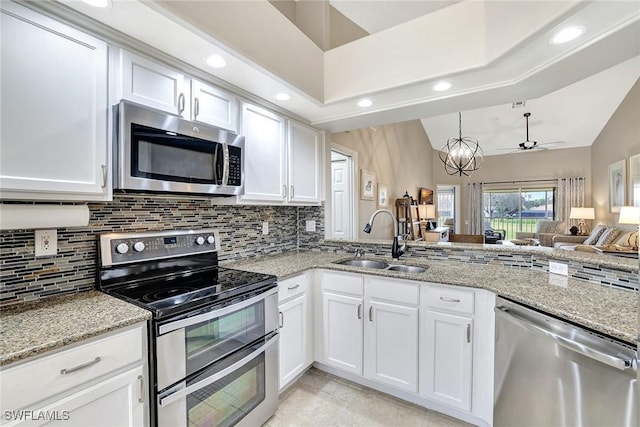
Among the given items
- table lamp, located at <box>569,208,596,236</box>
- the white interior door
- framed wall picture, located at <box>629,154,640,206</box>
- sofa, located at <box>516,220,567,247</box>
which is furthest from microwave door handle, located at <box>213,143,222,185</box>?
table lamp, located at <box>569,208,596,236</box>

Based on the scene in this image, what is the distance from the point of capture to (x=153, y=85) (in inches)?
62.5

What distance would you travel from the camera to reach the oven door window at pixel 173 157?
4.89 ft

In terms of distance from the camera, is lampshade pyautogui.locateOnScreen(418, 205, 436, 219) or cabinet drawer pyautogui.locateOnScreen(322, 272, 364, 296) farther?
lampshade pyautogui.locateOnScreen(418, 205, 436, 219)

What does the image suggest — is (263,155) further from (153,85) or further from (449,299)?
(449,299)

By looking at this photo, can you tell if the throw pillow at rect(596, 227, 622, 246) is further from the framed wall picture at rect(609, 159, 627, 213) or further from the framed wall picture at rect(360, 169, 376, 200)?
the framed wall picture at rect(360, 169, 376, 200)

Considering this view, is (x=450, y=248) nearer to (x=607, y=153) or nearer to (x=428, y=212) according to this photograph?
(x=428, y=212)

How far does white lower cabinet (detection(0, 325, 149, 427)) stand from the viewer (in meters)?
0.93

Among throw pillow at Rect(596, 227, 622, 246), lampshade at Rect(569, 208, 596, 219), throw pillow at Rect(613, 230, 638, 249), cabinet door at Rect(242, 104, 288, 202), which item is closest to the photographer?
cabinet door at Rect(242, 104, 288, 202)

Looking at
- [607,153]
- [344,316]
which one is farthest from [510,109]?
[344,316]

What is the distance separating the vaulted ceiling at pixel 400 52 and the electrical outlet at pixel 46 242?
1017 mm

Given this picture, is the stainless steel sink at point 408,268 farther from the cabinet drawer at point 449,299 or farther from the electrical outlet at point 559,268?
the electrical outlet at point 559,268

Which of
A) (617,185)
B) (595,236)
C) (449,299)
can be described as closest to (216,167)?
(449,299)

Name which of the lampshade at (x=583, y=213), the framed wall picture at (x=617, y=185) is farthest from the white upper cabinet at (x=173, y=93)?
the lampshade at (x=583, y=213)

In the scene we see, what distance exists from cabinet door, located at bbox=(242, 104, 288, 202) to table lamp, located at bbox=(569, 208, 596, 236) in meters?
7.37
